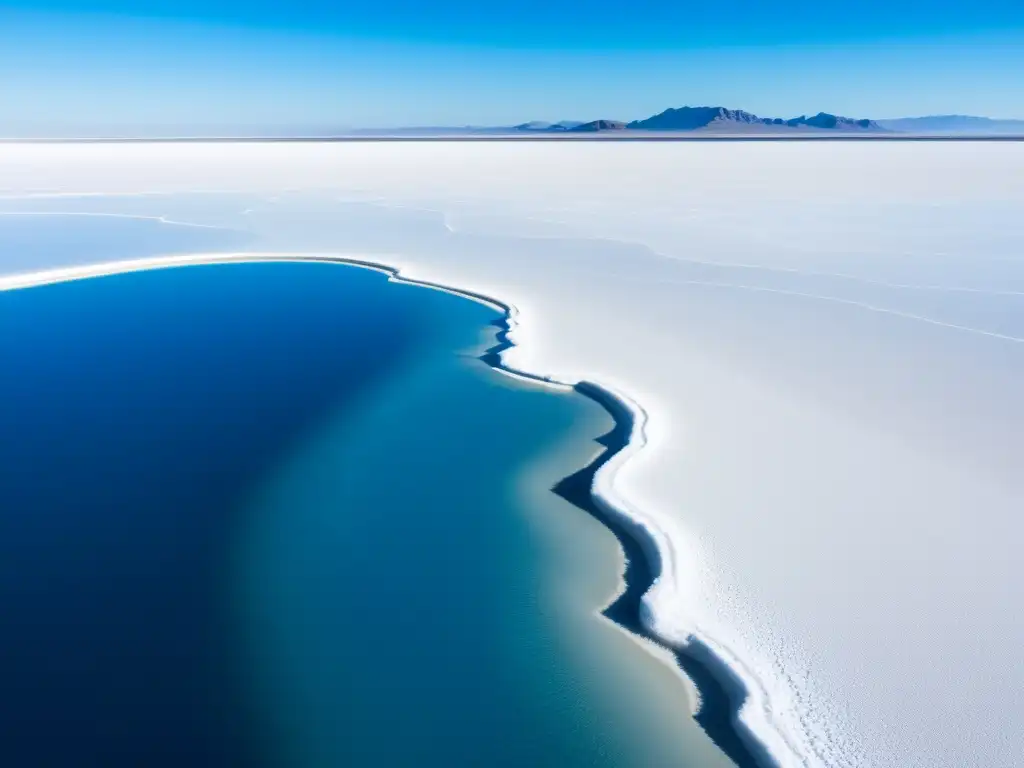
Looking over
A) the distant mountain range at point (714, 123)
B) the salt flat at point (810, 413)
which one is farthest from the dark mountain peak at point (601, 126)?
the salt flat at point (810, 413)

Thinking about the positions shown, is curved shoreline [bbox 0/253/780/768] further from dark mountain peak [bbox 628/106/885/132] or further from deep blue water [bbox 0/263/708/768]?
dark mountain peak [bbox 628/106/885/132]

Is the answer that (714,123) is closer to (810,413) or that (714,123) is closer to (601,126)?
(601,126)

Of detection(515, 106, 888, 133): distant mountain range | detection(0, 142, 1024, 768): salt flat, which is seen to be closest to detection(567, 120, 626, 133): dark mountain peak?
detection(515, 106, 888, 133): distant mountain range

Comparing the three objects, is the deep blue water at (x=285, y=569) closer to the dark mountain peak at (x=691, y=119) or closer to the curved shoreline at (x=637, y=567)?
Result: the curved shoreline at (x=637, y=567)

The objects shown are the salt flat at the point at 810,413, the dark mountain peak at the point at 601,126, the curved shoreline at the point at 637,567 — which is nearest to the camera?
the curved shoreline at the point at 637,567

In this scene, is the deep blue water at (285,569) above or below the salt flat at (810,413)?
below

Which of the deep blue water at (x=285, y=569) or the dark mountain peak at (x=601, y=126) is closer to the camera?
the deep blue water at (x=285, y=569)

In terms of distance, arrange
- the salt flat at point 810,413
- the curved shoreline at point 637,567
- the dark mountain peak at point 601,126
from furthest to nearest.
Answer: the dark mountain peak at point 601,126 → the salt flat at point 810,413 → the curved shoreline at point 637,567

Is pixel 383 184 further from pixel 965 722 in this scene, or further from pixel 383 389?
pixel 965 722
